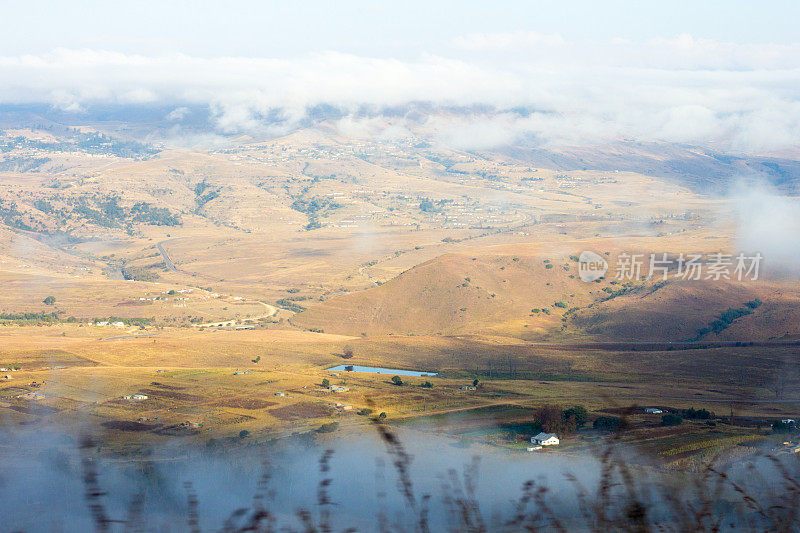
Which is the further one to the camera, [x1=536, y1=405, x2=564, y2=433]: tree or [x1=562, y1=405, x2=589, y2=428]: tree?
[x1=562, y1=405, x2=589, y2=428]: tree

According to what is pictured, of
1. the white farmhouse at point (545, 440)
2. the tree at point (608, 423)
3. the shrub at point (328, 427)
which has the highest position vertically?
the tree at point (608, 423)

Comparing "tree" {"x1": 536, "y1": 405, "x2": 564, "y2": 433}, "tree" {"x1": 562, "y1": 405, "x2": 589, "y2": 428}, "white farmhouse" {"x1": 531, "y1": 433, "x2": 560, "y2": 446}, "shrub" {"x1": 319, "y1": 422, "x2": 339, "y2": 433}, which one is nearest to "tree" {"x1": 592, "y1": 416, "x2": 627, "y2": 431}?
"tree" {"x1": 562, "y1": 405, "x2": 589, "y2": 428}

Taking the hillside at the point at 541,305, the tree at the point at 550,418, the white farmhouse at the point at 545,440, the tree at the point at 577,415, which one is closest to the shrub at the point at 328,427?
the white farmhouse at the point at 545,440

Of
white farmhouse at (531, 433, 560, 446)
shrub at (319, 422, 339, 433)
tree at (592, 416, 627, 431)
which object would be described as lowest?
shrub at (319, 422, 339, 433)

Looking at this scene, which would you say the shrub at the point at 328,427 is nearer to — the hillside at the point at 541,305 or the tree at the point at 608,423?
the tree at the point at 608,423

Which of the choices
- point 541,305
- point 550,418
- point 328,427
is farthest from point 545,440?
point 541,305

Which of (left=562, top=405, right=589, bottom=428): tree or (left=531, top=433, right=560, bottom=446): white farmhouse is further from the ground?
(left=562, top=405, right=589, bottom=428): tree

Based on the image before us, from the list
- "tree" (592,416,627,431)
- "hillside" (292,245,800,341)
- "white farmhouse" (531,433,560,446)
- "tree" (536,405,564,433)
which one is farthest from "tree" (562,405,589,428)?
"hillside" (292,245,800,341)

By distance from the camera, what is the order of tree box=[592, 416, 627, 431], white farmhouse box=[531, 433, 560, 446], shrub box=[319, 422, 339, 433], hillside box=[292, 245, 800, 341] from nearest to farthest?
white farmhouse box=[531, 433, 560, 446] → shrub box=[319, 422, 339, 433] → tree box=[592, 416, 627, 431] → hillside box=[292, 245, 800, 341]

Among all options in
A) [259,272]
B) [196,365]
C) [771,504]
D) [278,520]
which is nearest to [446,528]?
[278,520]

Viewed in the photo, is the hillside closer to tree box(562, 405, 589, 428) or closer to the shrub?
tree box(562, 405, 589, 428)

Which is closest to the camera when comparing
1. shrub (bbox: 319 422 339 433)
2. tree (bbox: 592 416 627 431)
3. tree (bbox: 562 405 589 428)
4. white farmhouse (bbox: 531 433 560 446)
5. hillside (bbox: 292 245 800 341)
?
white farmhouse (bbox: 531 433 560 446)
